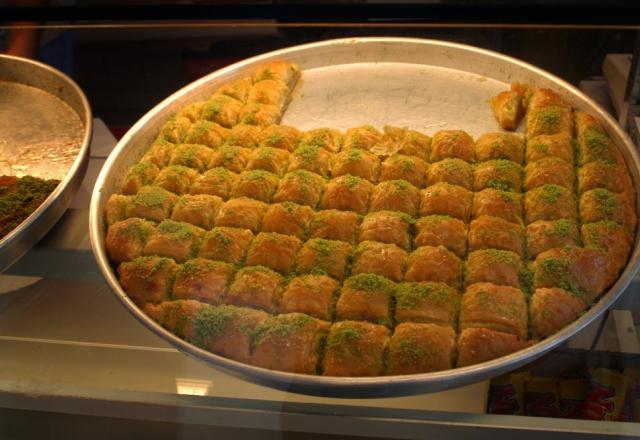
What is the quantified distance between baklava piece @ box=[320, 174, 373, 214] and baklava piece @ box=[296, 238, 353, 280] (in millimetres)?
180

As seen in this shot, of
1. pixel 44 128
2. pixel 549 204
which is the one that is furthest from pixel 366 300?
pixel 44 128

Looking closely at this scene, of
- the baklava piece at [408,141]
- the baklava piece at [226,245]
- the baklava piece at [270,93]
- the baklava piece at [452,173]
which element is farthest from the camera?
the baklava piece at [270,93]

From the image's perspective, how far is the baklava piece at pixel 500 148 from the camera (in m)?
2.17

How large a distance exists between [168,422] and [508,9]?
1.39m

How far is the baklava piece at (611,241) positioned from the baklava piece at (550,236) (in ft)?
0.12

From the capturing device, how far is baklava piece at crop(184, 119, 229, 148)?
2.33 meters

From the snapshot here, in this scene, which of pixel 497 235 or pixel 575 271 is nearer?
pixel 575 271

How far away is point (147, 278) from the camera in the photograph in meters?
1.83

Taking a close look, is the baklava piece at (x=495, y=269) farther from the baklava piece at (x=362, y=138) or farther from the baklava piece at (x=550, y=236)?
the baklava piece at (x=362, y=138)

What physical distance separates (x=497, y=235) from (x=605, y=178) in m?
0.43

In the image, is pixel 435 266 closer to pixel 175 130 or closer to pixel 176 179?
pixel 176 179

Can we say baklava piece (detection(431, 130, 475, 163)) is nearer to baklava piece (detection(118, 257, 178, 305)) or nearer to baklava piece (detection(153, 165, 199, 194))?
baklava piece (detection(153, 165, 199, 194))

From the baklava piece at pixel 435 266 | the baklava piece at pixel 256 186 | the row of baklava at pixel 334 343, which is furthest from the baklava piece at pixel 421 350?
the baklava piece at pixel 256 186

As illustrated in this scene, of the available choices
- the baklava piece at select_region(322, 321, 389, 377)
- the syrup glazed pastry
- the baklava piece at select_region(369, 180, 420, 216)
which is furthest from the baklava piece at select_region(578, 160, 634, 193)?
the baklava piece at select_region(322, 321, 389, 377)
